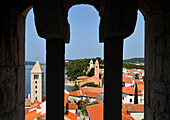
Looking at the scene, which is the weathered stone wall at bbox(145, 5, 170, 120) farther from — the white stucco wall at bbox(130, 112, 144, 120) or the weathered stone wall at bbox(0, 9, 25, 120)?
the white stucco wall at bbox(130, 112, 144, 120)

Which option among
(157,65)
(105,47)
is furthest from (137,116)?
(105,47)

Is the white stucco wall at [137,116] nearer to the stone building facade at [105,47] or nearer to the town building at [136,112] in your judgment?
the town building at [136,112]

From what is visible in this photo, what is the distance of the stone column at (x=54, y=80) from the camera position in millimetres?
1233

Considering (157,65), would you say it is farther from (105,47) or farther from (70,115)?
(70,115)

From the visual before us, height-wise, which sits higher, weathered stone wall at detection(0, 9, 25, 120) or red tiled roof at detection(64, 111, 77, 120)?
weathered stone wall at detection(0, 9, 25, 120)

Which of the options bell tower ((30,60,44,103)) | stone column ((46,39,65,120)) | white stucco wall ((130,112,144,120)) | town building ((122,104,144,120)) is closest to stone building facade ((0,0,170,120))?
stone column ((46,39,65,120))

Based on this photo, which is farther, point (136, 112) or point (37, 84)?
point (37, 84)

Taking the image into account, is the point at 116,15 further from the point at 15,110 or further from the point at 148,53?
the point at 15,110

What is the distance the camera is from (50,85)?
1.24 metres

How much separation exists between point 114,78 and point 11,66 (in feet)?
4.15

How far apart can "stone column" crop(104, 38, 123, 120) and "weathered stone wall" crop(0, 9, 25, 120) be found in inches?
47.1

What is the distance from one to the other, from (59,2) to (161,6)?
124 centimetres

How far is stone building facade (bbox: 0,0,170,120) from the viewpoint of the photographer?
41.8 inches

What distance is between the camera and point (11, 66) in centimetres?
159
